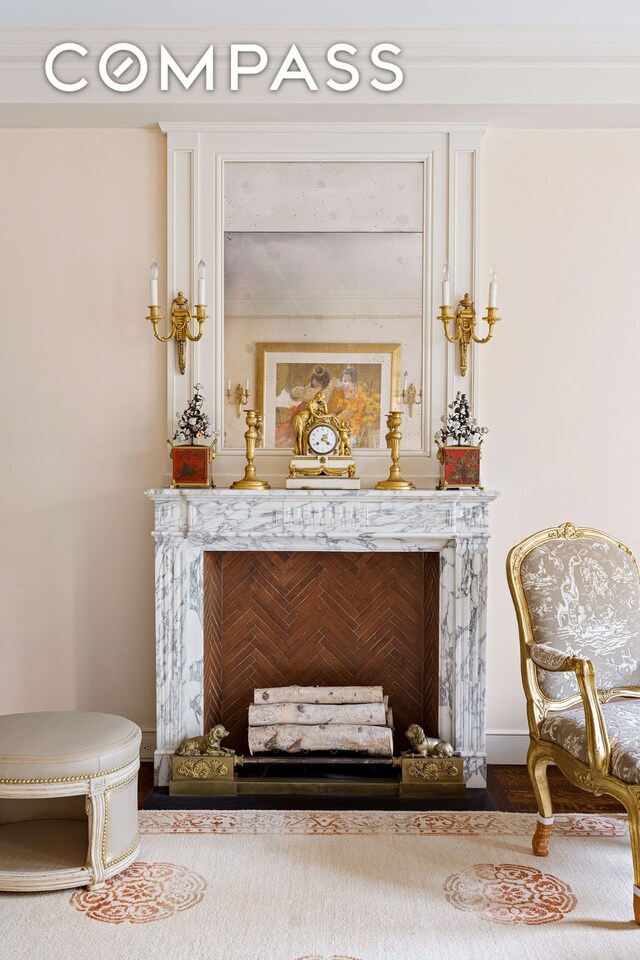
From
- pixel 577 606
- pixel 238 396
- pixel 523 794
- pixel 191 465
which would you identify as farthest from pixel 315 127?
pixel 523 794

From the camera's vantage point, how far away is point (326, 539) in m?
3.60

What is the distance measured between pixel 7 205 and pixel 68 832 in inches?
110

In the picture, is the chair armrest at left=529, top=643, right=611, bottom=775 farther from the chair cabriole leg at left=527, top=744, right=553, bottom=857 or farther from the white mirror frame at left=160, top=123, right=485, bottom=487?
the white mirror frame at left=160, top=123, right=485, bottom=487

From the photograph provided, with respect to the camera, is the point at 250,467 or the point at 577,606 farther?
the point at 250,467

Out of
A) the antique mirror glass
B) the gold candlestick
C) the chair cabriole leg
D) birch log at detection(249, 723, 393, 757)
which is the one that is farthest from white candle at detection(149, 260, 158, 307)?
the chair cabriole leg

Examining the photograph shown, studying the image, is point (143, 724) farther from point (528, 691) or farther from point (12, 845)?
point (528, 691)

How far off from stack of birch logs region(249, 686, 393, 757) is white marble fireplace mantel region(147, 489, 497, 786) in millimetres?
262

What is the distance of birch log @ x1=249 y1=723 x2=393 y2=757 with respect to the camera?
3.58 meters

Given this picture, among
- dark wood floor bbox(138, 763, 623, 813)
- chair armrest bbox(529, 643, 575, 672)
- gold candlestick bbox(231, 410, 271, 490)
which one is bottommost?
dark wood floor bbox(138, 763, 623, 813)

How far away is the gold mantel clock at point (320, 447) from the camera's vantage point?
145 inches

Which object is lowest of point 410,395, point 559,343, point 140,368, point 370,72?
point 410,395

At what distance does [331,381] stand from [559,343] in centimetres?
110

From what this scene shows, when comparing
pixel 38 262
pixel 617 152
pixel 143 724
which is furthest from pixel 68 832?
pixel 617 152

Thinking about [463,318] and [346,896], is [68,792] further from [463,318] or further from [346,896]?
[463,318]
